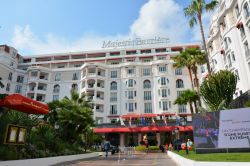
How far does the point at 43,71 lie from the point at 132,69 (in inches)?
889

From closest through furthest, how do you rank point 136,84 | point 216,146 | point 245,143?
point 245,143
point 216,146
point 136,84

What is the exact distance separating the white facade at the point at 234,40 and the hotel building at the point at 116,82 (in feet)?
41.8

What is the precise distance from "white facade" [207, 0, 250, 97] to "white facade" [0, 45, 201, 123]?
12302 millimetres

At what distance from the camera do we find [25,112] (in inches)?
539

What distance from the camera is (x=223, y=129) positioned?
43.2 feet

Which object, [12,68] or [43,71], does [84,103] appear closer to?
[43,71]

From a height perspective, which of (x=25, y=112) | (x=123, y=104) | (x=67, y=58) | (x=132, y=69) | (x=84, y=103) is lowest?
(x=25, y=112)

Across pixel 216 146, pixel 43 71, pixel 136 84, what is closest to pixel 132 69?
pixel 136 84

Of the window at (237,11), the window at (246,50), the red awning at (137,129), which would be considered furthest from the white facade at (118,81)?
the window at (237,11)

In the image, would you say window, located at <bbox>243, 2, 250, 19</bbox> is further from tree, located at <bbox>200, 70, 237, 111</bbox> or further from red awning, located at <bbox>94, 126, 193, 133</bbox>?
red awning, located at <bbox>94, 126, 193, 133</bbox>

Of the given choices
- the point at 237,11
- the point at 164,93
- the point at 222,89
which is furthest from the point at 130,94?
the point at 222,89

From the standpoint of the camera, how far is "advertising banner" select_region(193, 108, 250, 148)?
12352 mm

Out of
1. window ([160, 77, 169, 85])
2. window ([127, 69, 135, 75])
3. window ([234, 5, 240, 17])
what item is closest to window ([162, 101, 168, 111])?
window ([160, 77, 169, 85])

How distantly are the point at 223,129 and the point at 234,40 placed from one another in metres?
23.1
